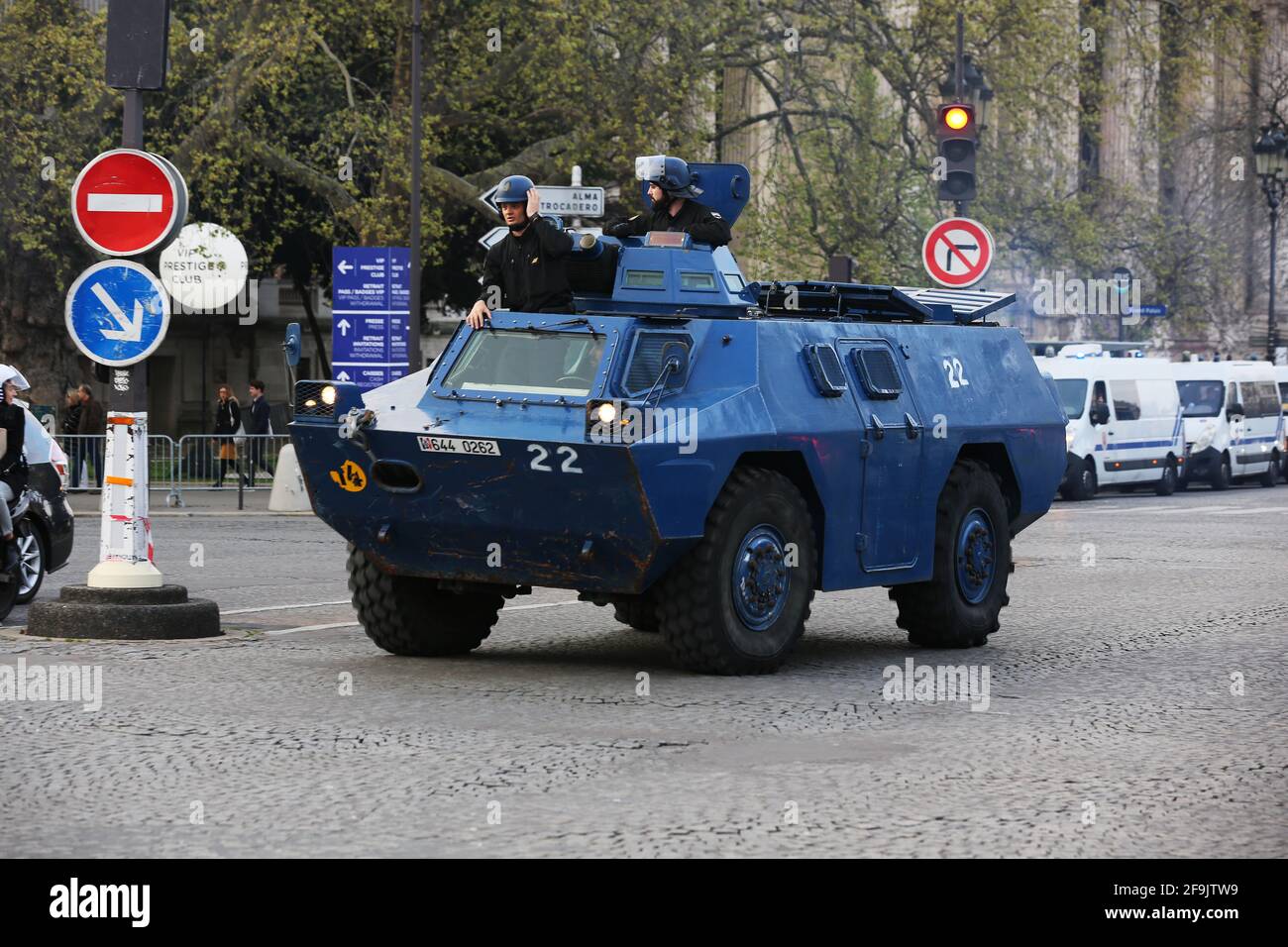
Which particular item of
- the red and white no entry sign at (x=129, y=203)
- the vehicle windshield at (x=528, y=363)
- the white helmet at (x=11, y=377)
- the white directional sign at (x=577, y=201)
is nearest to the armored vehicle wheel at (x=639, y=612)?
the vehicle windshield at (x=528, y=363)

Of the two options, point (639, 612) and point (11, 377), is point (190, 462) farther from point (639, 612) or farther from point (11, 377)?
point (639, 612)

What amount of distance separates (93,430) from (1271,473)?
21952 millimetres

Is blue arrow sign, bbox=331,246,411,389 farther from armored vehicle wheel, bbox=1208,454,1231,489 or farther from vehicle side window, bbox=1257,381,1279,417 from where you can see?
vehicle side window, bbox=1257,381,1279,417

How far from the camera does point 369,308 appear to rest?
Result: 29469 millimetres

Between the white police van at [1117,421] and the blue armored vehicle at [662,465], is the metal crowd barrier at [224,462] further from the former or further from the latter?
the blue armored vehicle at [662,465]

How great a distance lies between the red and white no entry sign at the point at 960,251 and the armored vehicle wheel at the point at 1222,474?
1879 centimetres

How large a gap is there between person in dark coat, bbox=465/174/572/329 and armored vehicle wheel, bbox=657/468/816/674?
5.09 feet

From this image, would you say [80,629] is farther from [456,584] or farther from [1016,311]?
[1016,311]

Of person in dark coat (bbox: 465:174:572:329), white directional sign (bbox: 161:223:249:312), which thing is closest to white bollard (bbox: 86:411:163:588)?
person in dark coat (bbox: 465:174:572:329)

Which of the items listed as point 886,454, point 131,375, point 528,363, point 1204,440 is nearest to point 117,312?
point 131,375

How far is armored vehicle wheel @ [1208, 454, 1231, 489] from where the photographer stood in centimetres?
4206

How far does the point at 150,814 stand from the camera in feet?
25.9

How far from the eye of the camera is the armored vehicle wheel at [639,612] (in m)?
12.2
